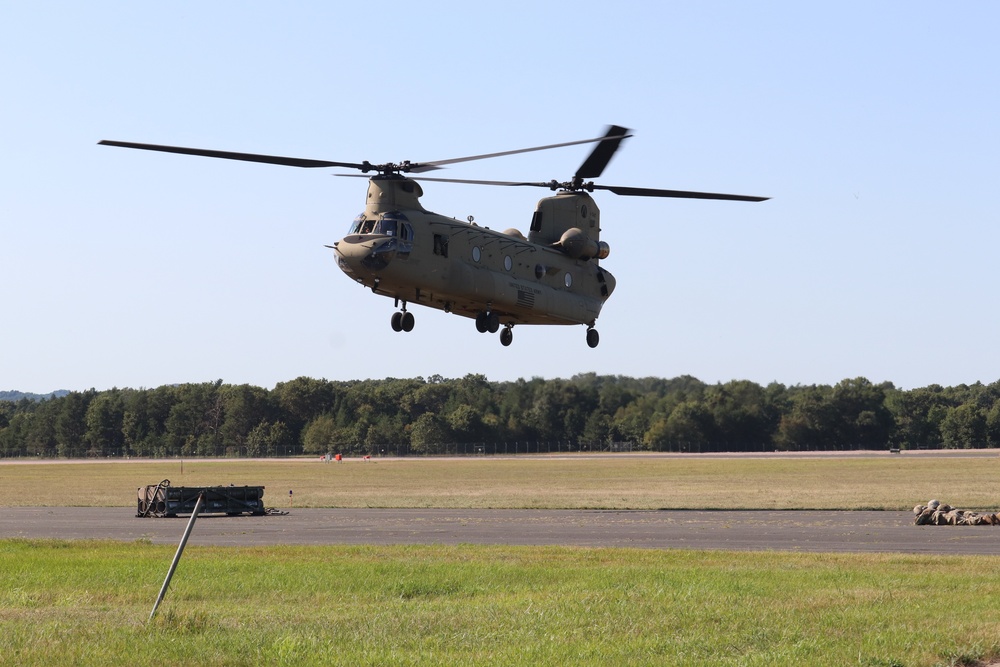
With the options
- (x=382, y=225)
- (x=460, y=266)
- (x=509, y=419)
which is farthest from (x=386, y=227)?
(x=509, y=419)

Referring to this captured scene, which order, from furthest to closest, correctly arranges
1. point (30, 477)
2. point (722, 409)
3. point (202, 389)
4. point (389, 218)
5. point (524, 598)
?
1. point (202, 389)
2. point (722, 409)
3. point (30, 477)
4. point (389, 218)
5. point (524, 598)

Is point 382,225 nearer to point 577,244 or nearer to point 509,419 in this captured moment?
point 577,244

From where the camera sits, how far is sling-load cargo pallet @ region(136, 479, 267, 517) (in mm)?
48656

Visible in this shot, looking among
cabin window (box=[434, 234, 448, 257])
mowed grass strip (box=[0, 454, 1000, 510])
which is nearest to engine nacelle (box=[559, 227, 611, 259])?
cabin window (box=[434, 234, 448, 257])

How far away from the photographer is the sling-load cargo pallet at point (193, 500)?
4866cm

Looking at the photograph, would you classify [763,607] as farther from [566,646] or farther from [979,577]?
[979,577]

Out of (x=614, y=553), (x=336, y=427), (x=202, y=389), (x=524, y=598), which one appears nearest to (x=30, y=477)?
(x=336, y=427)

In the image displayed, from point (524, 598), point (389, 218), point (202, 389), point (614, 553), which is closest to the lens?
point (524, 598)

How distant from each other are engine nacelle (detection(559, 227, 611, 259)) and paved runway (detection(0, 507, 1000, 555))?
9.32m

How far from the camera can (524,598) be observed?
20531mm

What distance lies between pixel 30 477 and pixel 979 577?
96952 millimetres

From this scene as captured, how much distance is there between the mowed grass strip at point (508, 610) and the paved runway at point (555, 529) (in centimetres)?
→ 454

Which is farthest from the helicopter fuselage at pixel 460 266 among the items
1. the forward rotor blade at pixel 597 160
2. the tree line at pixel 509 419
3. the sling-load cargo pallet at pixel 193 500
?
the tree line at pixel 509 419

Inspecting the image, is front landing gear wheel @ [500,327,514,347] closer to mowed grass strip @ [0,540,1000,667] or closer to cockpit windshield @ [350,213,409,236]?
cockpit windshield @ [350,213,409,236]
